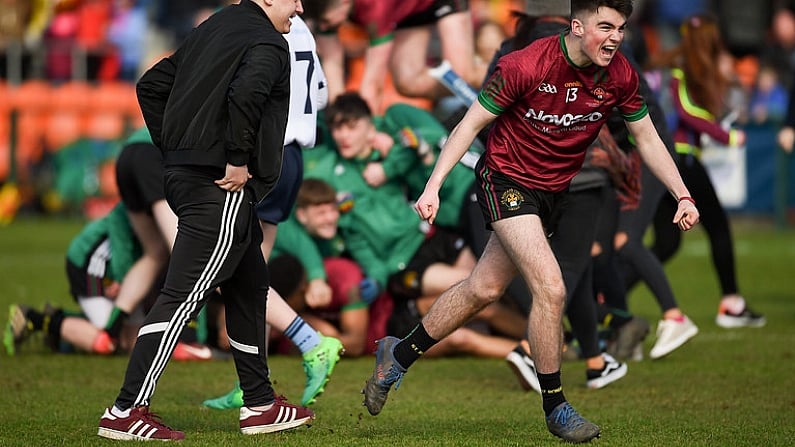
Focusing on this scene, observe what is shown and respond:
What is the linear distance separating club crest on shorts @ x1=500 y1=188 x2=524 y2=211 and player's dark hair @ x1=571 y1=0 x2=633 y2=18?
798 mm

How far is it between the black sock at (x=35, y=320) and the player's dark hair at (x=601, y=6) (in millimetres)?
4349

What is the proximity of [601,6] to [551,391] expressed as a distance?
162 centimetres

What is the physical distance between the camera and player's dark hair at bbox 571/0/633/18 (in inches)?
227

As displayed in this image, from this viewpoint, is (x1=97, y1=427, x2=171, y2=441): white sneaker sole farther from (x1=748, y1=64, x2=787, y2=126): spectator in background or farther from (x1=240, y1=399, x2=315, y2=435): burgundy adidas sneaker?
(x1=748, y1=64, x2=787, y2=126): spectator in background

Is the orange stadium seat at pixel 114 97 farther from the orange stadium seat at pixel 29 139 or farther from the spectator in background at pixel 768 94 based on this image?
the spectator in background at pixel 768 94

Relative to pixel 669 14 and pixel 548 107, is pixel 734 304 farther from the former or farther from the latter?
pixel 669 14

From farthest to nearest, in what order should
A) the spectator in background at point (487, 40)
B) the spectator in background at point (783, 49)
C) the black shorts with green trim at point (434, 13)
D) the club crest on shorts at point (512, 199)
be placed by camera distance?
the spectator in background at point (783, 49) < the spectator in background at point (487, 40) < the black shorts with green trim at point (434, 13) < the club crest on shorts at point (512, 199)

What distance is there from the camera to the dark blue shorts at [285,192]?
7.09m

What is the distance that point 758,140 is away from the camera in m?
18.7

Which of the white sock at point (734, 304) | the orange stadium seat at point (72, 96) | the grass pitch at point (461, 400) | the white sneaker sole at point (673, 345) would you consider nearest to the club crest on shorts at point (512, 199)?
the grass pitch at point (461, 400)

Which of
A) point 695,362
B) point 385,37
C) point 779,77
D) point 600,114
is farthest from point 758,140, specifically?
point 600,114

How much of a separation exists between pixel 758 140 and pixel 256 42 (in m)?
14.2

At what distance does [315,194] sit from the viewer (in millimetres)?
8836

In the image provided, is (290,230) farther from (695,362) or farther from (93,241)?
(695,362)
